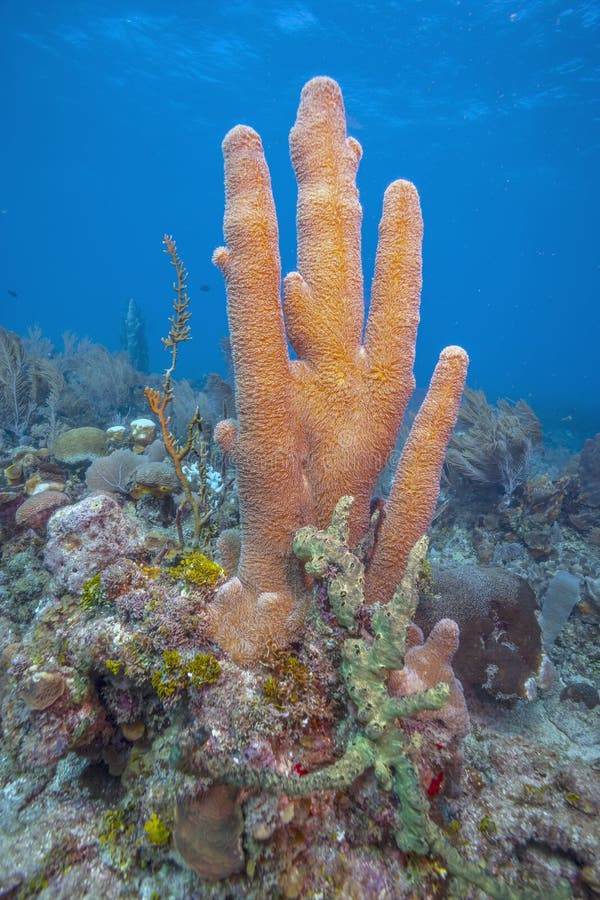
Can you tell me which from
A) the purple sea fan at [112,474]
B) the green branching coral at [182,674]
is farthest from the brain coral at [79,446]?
the green branching coral at [182,674]

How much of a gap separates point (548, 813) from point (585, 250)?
111 meters

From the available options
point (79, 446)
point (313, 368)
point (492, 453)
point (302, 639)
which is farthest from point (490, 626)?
point (79, 446)

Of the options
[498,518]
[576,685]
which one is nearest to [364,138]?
[498,518]

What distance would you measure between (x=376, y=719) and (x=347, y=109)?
50477 millimetres

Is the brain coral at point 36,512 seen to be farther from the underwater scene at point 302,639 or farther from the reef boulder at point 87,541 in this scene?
the reef boulder at point 87,541

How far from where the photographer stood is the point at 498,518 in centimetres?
663

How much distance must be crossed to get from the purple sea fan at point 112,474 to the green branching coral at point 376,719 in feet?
12.6

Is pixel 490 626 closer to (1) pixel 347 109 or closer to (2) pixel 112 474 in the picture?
(2) pixel 112 474

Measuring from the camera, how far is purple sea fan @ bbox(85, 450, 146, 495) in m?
5.40

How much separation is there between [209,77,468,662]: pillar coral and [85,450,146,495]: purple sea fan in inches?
130

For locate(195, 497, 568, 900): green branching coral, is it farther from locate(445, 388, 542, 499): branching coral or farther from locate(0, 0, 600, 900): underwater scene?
locate(445, 388, 542, 499): branching coral

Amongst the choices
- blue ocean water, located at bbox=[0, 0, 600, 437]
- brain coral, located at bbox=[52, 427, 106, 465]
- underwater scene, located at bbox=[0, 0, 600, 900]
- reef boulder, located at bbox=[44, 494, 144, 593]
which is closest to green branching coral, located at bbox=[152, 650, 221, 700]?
underwater scene, located at bbox=[0, 0, 600, 900]

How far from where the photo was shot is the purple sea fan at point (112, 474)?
5398 millimetres

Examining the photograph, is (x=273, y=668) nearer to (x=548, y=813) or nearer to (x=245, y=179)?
(x=548, y=813)
